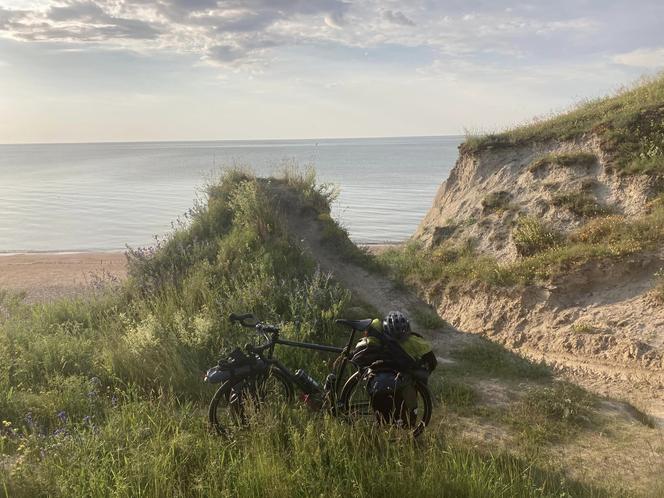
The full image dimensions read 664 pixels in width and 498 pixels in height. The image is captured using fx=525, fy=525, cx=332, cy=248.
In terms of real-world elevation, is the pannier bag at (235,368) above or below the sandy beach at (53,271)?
above

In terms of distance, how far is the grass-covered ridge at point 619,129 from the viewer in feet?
44.2

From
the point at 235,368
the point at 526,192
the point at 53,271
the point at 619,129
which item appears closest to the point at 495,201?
the point at 526,192

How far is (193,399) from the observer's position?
24.5ft

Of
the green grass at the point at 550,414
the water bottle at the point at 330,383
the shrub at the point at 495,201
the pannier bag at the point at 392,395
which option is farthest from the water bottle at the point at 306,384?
the shrub at the point at 495,201

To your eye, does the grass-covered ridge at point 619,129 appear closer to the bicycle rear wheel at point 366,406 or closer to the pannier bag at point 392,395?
the bicycle rear wheel at point 366,406

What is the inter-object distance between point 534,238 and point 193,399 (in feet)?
29.7

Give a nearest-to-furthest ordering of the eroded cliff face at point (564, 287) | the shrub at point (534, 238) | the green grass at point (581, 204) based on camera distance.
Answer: the eroded cliff face at point (564, 287) → the shrub at point (534, 238) → the green grass at point (581, 204)

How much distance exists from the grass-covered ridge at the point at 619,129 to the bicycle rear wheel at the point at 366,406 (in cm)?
1058

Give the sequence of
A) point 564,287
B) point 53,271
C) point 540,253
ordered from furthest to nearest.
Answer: point 53,271, point 540,253, point 564,287

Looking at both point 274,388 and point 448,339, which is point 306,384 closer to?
point 274,388

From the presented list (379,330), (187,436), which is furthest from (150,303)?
(379,330)

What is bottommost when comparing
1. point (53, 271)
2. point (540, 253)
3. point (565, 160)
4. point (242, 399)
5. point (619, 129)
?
point (53, 271)

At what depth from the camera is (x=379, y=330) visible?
5.79 m

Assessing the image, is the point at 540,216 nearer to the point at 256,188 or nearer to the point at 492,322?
the point at 492,322
